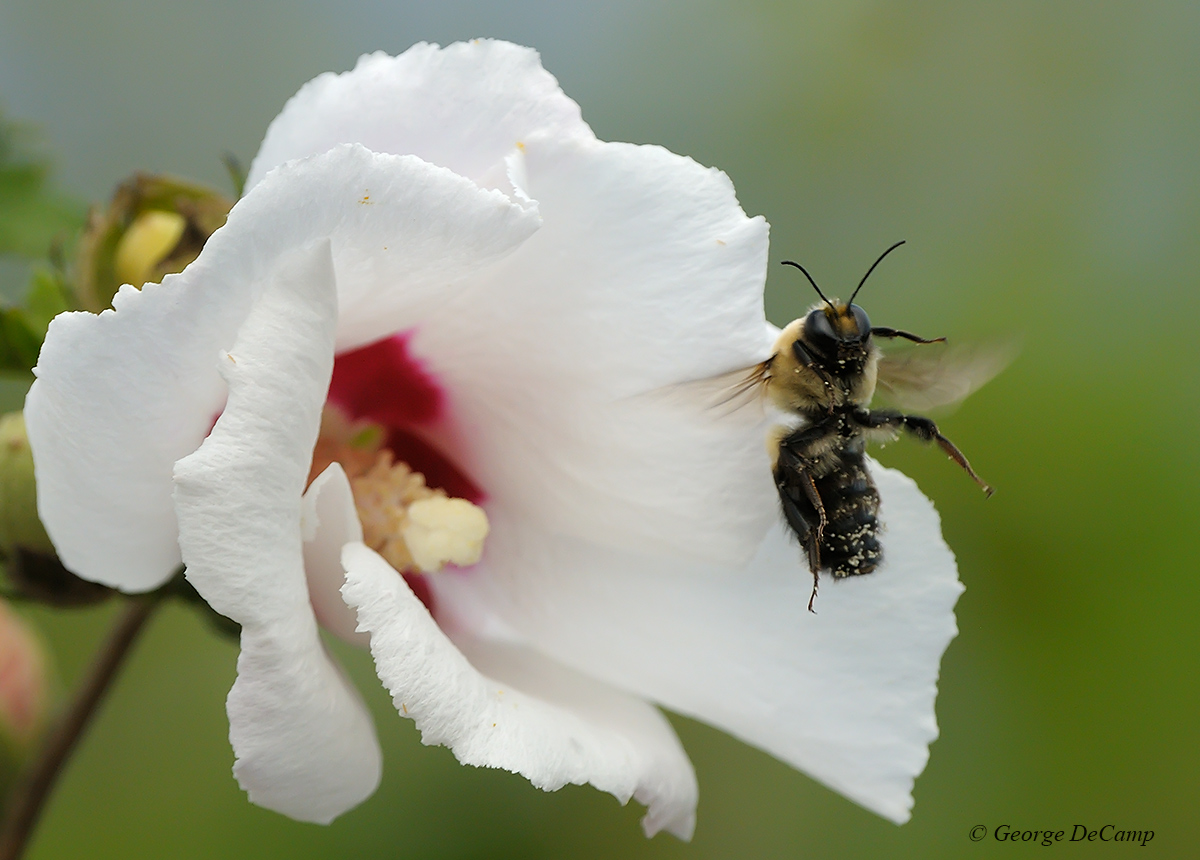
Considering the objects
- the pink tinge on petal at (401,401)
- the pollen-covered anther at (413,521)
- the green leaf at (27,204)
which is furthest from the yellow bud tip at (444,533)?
the green leaf at (27,204)

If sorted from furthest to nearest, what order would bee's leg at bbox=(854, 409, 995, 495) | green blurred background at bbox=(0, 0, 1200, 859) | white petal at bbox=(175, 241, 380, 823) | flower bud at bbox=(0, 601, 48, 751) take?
1. green blurred background at bbox=(0, 0, 1200, 859)
2. flower bud at bbox=(0, 601, 48, 751)
3. bee's leg at bbox=(854, 409, 995, 495)
4. white petal at bbox=(175, 241, 380, 823)

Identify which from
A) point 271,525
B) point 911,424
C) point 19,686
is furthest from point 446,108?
point 19,686

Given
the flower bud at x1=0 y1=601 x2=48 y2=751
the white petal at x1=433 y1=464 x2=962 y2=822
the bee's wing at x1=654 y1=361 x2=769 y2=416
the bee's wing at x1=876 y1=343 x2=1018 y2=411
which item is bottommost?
the flower bud at x1=0 y1=601 x2=48 y2=751

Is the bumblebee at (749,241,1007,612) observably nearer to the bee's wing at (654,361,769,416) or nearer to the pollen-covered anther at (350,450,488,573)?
the bee's wing at (654,361,769,416)

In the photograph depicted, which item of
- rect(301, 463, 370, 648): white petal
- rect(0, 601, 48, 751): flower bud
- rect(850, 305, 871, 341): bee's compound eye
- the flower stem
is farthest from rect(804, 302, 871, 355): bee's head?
rect(0, 601, 48, 751): flower bud

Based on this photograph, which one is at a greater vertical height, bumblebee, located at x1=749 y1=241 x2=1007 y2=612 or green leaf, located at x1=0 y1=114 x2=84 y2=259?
bumblebee, located at x1=749 y1=241 x2=1007 y2=612

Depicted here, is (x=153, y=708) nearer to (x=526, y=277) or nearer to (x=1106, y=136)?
(x=526, y=277)

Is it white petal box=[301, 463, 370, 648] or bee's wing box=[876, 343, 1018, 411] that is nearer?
white petal box=[301, 463, 370, 648]
